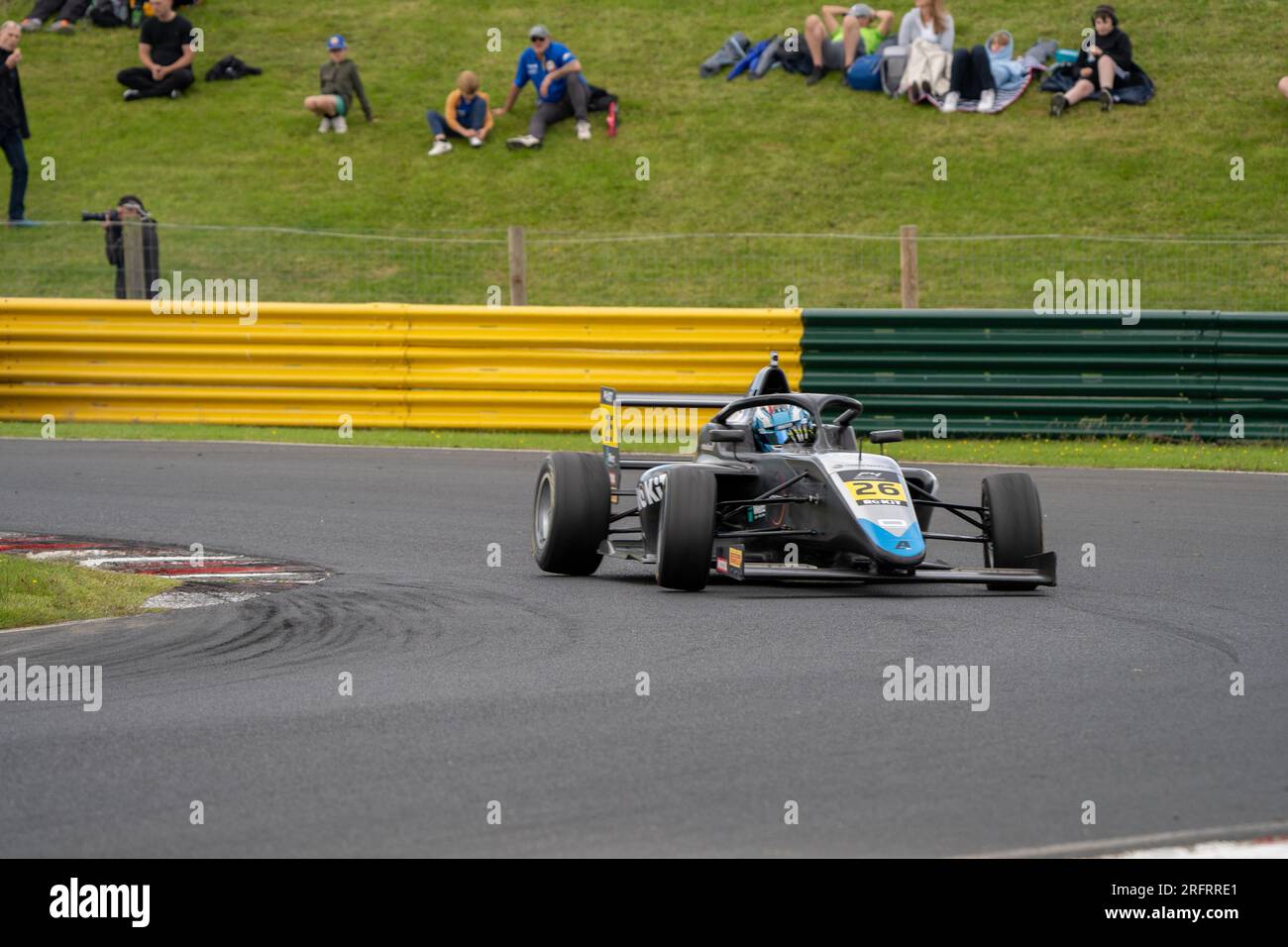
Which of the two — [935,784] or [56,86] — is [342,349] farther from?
[56,86]

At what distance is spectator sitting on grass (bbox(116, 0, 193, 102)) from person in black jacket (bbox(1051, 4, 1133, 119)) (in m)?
12.9

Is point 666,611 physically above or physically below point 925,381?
below

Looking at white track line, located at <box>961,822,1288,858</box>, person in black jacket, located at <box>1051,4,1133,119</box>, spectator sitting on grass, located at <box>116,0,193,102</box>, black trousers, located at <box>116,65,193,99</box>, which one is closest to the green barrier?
person in black jacket, located at <box>1051,4,1133,119</box>

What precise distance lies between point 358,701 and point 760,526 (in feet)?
13.1

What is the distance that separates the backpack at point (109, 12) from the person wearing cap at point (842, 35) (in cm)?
1163

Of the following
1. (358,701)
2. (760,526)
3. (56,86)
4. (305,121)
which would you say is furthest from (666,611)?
(56,86)

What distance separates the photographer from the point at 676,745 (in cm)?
559

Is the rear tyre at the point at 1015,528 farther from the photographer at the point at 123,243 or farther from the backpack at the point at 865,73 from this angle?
the backpack at the point at 865,73

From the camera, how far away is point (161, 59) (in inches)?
1058

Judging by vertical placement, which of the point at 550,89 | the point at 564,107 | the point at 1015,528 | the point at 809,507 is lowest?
the point at 1015,528

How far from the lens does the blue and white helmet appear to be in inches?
384

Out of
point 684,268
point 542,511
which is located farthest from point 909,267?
point 542,511

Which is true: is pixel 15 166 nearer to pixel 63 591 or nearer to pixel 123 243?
pixel 123 243

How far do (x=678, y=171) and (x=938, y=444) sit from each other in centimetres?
964
